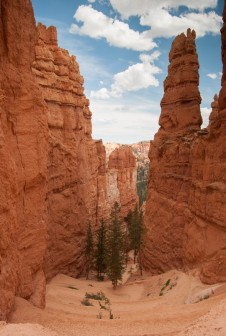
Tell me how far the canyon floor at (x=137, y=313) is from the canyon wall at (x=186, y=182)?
216cm

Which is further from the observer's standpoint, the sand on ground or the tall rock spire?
the tall rock spire

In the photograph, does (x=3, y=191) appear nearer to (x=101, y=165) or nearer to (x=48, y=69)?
(x=48, y=69)

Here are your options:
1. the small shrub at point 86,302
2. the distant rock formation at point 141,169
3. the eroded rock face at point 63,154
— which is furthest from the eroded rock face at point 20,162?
the distant rock formation at point 141,169

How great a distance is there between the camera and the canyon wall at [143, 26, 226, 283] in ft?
73.9

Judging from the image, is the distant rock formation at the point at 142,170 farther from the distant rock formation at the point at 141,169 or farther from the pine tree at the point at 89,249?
the pine tree at the point at 89,249

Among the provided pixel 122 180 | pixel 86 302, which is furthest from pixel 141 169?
pixel 86 302

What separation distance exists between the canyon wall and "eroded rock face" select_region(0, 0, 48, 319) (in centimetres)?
1240

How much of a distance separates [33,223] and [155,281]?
16153mm

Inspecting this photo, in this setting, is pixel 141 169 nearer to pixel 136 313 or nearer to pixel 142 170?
pixel 142 170

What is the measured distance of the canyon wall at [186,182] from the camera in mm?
22531

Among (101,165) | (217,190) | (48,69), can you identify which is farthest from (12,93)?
(101,165)

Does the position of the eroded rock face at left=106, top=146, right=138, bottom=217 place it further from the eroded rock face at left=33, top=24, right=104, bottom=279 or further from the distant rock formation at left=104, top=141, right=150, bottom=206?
the eroded rock face at left=33, top=24, right=104, bottom=279

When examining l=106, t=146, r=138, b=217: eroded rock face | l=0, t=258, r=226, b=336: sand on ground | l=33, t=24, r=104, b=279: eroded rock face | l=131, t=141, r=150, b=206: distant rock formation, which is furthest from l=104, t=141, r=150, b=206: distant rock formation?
l=0, t=258, r=226, b=336: sand on ground

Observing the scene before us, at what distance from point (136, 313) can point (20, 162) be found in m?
10.7
